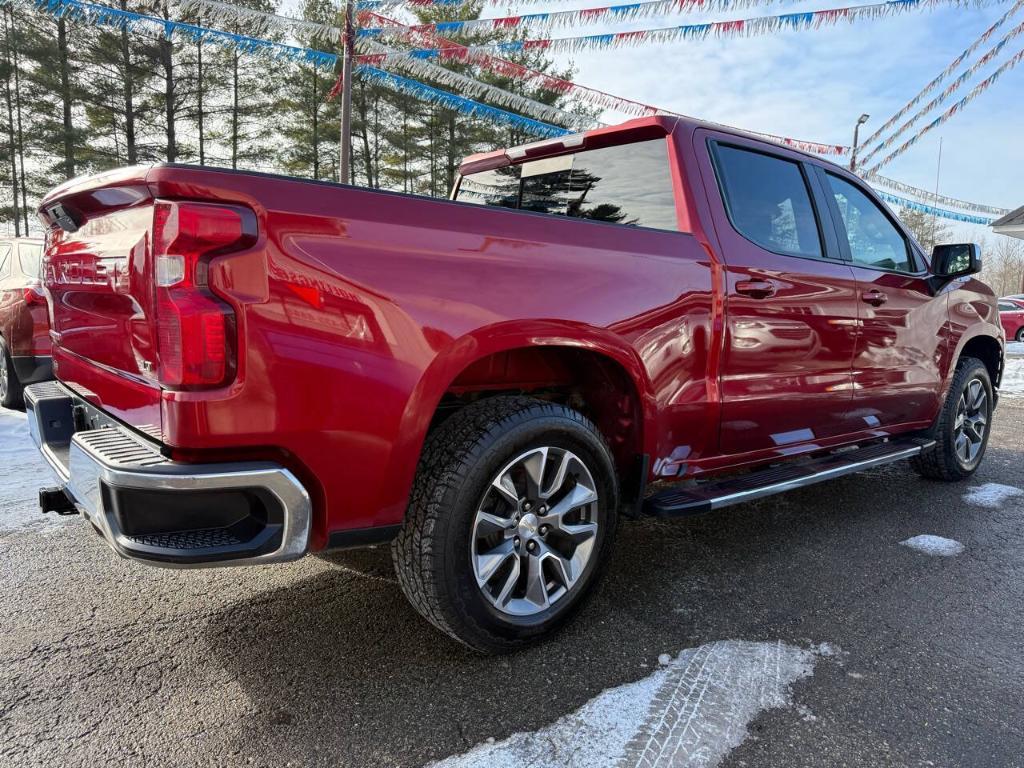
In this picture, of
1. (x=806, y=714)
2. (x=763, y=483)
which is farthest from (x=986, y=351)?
(x=806, y=714)

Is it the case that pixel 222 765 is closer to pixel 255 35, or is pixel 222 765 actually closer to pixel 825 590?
pixel 825 590

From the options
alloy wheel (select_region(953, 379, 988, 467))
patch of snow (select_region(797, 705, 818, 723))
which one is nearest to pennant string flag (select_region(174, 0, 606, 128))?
alloy wheel (select_region(953, 379, 988, 467))

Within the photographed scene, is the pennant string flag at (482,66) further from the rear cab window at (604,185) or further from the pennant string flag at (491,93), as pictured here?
the rear cab window at (604,185)

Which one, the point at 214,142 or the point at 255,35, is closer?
the point at 255,35

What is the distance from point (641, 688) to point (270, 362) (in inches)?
58.4

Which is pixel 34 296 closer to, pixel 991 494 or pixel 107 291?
pixel 107 291

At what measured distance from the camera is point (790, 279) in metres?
2.93

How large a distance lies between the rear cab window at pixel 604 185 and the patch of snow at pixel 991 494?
9.98ft

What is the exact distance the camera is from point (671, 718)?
1.88m

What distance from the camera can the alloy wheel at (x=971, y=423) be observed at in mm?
4449

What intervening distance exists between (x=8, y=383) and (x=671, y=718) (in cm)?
641

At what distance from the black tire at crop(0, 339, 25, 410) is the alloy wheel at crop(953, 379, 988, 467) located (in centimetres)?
740

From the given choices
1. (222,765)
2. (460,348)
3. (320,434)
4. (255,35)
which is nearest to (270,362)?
(320,434)

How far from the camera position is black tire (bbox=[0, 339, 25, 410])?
5703mm
